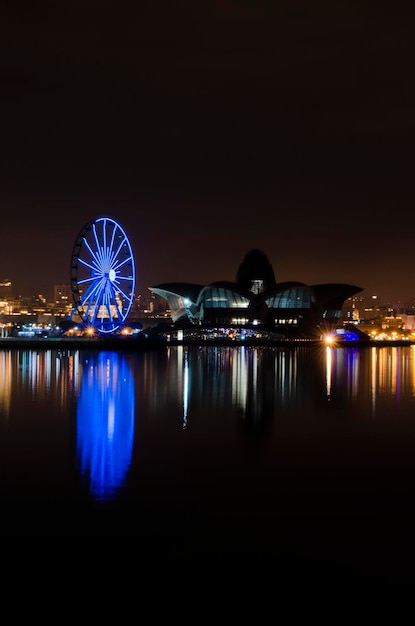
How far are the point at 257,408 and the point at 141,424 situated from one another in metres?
4.94

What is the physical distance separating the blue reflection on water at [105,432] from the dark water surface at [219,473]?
0.13ft

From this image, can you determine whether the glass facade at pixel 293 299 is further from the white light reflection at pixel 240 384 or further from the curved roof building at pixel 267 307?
the white light reflection at pixel 240 384

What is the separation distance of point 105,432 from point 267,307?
72795 millimetres

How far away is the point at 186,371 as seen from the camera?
37.0 m

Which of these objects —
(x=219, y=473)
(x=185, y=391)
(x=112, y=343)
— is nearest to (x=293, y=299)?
(x=112, y=343)

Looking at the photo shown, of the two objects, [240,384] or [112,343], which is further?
[112,343]

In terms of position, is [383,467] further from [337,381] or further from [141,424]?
[337,381]

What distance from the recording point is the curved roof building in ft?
284

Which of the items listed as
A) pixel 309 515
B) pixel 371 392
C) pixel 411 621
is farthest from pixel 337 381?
pixel 411 621

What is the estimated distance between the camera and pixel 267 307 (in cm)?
8950

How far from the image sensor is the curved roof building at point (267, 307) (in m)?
86.7

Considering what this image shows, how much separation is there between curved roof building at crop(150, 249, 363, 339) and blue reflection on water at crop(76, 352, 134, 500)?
183ft

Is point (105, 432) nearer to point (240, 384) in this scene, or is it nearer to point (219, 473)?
point (219, 473)

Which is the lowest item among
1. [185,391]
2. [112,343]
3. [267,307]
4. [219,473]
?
[219,473]
